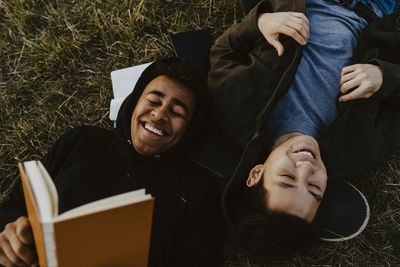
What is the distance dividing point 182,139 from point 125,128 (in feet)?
1.30

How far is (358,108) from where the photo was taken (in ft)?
6.88

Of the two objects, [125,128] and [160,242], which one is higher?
[125,128]

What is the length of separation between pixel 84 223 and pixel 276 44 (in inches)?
61.8

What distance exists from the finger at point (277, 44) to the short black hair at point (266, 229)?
2.68ft

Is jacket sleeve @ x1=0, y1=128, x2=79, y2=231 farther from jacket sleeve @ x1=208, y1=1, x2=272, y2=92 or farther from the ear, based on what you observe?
the ear

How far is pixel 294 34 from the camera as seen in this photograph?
1936 millimetres

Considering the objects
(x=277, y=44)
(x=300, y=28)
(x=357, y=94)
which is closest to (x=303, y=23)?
(x=300, y=28)

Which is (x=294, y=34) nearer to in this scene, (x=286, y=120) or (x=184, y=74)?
(x=286, y=120)

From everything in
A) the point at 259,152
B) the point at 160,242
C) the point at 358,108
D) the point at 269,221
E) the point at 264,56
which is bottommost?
the point at 160,242

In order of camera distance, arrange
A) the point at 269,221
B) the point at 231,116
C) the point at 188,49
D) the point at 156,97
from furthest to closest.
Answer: the point at 188,49 < the point at 231,116 < the point at 156,97 < the point at 269,221

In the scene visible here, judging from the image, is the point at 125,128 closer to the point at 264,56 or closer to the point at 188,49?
the point at 188,49

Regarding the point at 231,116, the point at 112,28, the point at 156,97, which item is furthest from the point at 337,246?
the point at 112,28

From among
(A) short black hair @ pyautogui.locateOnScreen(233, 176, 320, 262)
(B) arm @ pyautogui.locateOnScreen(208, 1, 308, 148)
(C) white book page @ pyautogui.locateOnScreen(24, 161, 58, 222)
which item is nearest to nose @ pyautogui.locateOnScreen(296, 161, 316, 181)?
(A) short black hair @ pyautogui.locateOnScreen(233, 176, 320, 262)

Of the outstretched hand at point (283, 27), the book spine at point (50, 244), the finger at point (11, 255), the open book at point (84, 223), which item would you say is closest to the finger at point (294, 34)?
the outstretched hand at point (283, 27)
